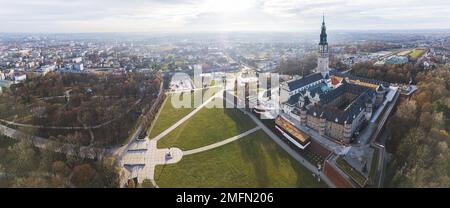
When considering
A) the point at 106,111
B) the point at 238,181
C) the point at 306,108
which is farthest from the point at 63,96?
the point at 306,108

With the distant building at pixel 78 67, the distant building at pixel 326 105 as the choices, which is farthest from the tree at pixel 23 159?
the distant building at pixel 78 67

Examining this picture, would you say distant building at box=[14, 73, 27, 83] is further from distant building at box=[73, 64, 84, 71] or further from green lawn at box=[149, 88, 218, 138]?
green lawn at box=[149, 88, 218, 138]

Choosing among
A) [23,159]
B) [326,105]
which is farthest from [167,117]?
[326,105]

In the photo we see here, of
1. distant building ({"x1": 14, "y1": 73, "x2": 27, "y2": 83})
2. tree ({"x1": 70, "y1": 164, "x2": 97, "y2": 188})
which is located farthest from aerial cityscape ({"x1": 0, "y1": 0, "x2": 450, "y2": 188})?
distant building ({"x1": 14, "y1": 73, "x2": 27, "y2": 83})

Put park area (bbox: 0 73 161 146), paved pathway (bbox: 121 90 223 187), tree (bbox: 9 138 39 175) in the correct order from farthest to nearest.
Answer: park area (bbox: 0 73 161 146) < paved pathway (bbox: 121 90 223 187) < tree (bbox: 9 138 39 175)
